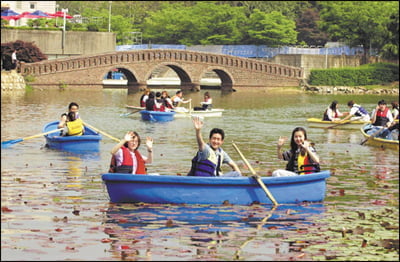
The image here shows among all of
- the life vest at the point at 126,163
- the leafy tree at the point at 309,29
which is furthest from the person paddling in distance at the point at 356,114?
the leafy tree at the point at 309,29

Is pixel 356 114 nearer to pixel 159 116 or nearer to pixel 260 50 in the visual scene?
pixel 159 116

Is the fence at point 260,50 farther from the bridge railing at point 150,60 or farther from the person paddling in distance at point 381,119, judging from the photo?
the person paddling in distance at point 381,119

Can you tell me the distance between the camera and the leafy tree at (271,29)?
9081 cm

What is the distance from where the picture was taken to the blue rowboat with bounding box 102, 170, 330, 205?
14234 mm

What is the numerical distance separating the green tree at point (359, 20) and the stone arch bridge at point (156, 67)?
5.79m

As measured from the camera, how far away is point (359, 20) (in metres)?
82.8

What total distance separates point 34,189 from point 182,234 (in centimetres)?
481

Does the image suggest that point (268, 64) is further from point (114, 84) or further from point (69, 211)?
point (69, 211)

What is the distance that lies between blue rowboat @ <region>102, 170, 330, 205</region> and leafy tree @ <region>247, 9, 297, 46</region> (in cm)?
7597

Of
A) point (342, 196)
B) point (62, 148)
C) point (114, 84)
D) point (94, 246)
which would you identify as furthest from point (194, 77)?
point (94, 246)

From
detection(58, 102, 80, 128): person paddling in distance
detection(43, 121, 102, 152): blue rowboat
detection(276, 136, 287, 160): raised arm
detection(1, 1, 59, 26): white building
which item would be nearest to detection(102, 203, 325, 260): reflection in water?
detection(276, 136, 287, 160): raised arm

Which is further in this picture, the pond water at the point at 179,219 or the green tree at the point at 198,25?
the green tree at the point at 198,25

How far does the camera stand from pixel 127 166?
48.3 ft

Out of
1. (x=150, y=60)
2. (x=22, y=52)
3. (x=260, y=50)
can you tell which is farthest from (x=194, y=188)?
(x=260, y=50)
